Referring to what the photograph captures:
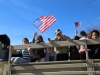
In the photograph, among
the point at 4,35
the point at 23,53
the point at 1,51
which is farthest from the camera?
the point at 4,35

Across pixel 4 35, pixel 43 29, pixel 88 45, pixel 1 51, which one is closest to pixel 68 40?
pixel 88 45

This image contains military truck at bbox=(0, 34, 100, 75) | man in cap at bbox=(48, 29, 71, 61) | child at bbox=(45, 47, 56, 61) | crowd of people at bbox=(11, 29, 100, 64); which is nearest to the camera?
military truck at bbox=(0, 34, 100, 75)

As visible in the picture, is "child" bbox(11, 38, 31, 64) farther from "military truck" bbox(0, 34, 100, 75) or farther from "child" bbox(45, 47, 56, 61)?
"child" bbox(45, 47, 56, 61)

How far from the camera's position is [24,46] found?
19.4 feet

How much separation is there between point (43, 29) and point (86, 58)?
2722 mm

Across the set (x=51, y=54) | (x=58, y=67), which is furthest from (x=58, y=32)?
(x=58, y=67)

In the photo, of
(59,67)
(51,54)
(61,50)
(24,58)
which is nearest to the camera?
(59,67)

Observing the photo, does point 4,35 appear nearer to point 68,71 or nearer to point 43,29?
point 43,29

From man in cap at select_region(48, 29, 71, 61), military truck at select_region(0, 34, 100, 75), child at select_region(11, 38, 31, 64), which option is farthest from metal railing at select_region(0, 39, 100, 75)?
man in cap at select_region(48, 29, 71, 61)

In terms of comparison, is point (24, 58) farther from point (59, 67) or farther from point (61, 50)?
point (59, 67)

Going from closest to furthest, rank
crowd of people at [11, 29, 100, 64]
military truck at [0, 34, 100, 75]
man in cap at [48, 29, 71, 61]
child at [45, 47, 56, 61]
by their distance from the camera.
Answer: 1. military truck at [0, 34, 100, 75]
2. crowd of people at [11, 29, 100, 64]
3. man in cap at [48, 29, 71, 61]
4. child at [45, 47, 56, 61]

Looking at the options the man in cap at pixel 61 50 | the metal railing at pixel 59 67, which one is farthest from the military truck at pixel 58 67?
the man in cap at pixel 61 50

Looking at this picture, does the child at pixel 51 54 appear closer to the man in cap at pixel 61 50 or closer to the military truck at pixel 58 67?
the man in cap at pixel 61 50

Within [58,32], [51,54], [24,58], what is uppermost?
[58,32]
